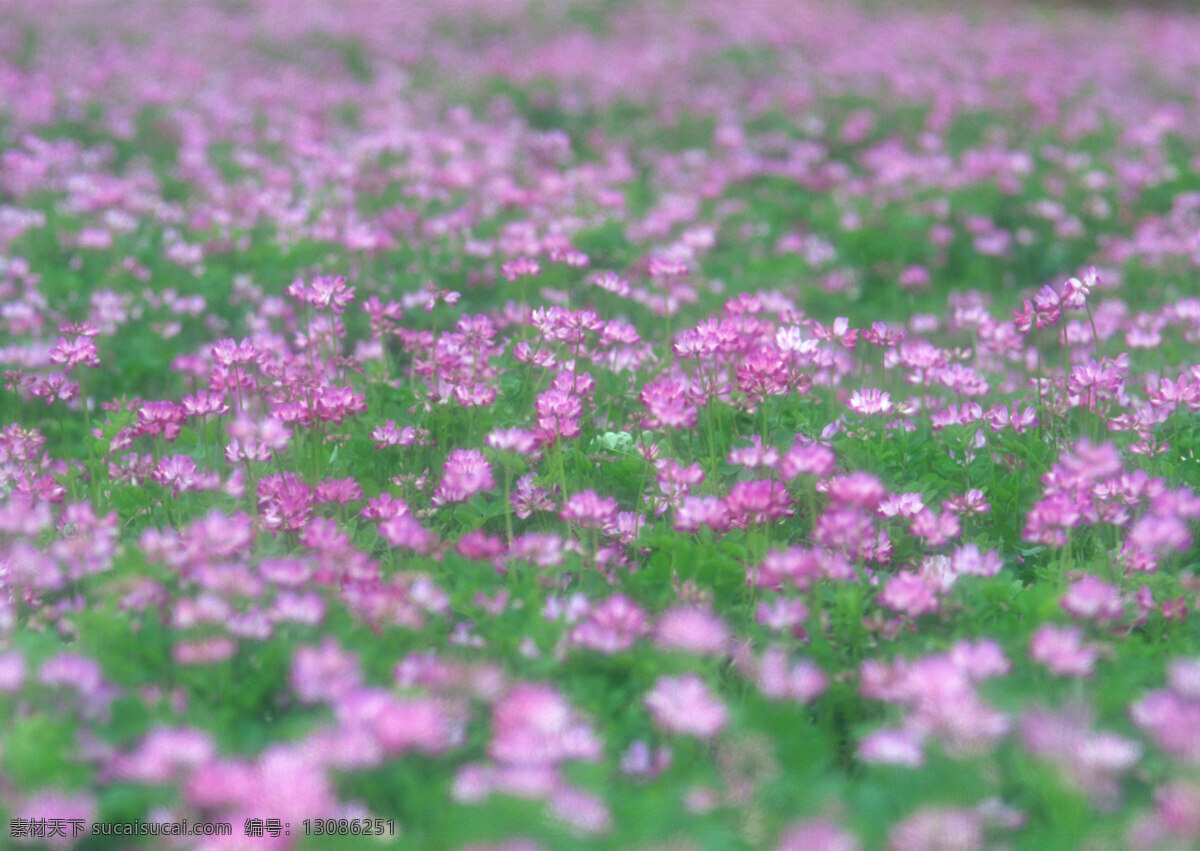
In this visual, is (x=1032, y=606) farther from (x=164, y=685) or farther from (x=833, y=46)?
(x=833, y=46)

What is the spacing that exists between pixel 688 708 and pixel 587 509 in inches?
37.7

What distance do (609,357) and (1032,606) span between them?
80.1 inches

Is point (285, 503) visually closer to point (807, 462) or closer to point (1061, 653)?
point (807, 462)

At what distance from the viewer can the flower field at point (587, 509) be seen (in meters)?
2.10

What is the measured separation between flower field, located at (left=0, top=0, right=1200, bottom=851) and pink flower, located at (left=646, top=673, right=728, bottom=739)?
0.01m

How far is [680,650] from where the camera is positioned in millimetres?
2480

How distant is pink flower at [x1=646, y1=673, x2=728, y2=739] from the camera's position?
2180 millimetres

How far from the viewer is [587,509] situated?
3082 millimetres

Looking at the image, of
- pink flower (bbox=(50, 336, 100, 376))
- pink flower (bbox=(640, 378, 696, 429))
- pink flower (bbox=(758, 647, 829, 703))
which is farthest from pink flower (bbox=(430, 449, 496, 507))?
pink flower (bbox=(50, 336, 100, 376))

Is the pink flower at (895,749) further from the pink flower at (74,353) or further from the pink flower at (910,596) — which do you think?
the pink flower at (74,353)

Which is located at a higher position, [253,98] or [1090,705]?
[253,98]

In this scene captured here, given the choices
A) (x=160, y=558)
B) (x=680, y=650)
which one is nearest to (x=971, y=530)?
(x=680, y=650)

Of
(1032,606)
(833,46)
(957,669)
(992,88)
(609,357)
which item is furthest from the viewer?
(833,46)

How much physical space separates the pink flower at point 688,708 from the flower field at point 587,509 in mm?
13
